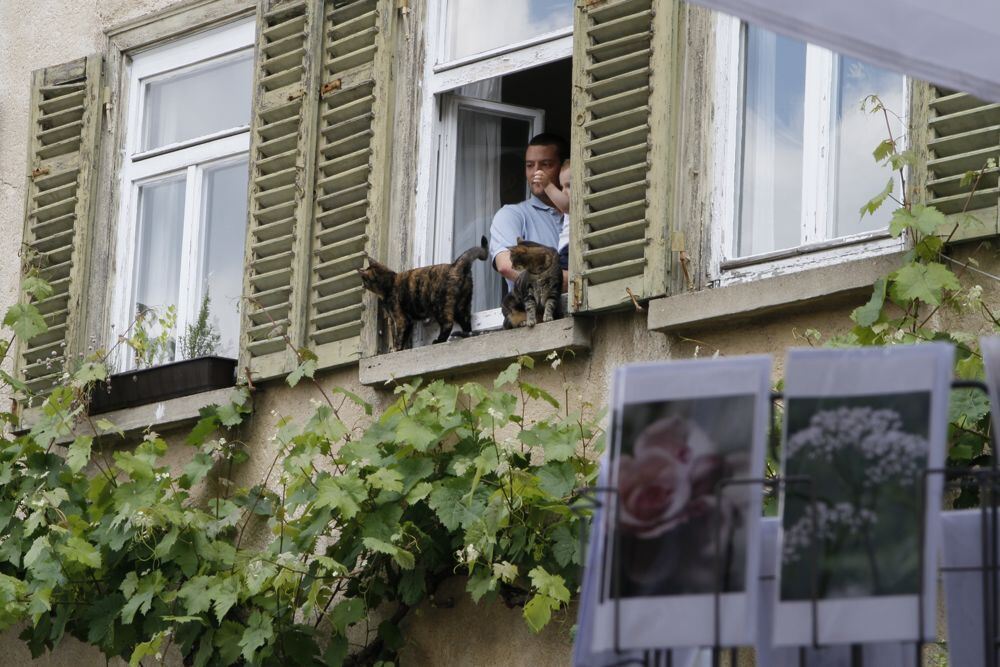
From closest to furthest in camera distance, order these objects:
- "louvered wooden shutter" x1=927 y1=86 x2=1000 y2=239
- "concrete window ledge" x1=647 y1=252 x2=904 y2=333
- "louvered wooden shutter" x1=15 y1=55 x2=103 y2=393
→ "louvered wooden shutter" x1=927 y1=86 x2=1000 y2=239 → "concrete window ledge" x1=647 y1=252 x2=904 y2=333 → "louvered wooden shutter" x1=15 y1=55 x2=103 y2=393

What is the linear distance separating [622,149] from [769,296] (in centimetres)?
88

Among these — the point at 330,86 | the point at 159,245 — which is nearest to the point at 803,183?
the point at 330,86

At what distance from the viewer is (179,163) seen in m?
8.14

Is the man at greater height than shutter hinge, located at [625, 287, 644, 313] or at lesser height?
greater

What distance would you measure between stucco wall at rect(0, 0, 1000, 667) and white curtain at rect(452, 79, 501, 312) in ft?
0.86

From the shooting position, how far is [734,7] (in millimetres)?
2812

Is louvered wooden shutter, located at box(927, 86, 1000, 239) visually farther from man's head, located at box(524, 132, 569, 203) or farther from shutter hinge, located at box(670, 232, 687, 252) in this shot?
man's head, located at box(524, 132, 569, 203)

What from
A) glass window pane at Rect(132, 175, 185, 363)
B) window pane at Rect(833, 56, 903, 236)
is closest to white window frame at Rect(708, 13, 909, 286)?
window pane at Rect(833, 56, 903, 236)

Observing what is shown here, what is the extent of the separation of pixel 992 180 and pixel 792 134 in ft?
3.00

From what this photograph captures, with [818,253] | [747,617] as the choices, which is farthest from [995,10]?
[818,253]

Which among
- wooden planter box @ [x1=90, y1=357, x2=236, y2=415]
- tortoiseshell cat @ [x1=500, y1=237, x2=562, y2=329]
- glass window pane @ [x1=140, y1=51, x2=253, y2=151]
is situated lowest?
wooden planter box @ [x1=90, y1=357, x2=236, y2=415]

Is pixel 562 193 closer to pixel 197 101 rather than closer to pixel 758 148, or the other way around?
pixel 758 148

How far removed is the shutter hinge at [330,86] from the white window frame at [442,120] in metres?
0.38

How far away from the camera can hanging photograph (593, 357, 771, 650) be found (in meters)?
2.79
